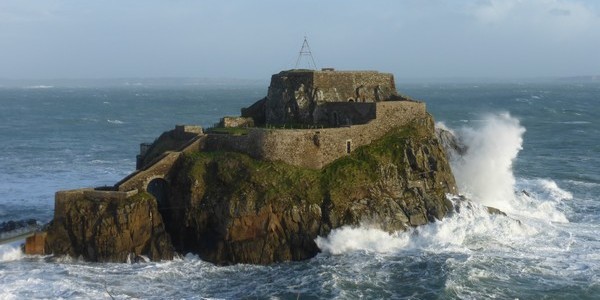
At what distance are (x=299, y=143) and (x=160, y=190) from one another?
24.5 feet

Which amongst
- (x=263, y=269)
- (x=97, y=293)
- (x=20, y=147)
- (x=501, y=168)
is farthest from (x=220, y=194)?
(x=20, y=147)

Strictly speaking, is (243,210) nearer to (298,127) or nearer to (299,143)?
(299,143)

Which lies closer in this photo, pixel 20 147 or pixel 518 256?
pixel 518 256

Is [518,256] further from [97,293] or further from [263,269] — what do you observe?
[97,293]

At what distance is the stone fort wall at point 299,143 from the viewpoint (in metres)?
36.9

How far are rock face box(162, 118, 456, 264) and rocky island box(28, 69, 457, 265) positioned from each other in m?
0.05

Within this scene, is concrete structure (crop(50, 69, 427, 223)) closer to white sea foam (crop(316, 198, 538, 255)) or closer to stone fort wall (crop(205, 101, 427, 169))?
stone fort wall (crop(205, 101, 427, 169))

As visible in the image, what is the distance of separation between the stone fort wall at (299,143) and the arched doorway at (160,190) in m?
2.80

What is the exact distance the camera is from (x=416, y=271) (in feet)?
104

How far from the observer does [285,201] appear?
34625 mm

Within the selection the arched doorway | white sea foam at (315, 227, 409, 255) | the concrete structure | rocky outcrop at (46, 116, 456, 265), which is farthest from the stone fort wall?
white sea foam at (315, 227, 409, 255)

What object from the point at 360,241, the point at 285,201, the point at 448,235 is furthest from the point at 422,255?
the point at 285,201

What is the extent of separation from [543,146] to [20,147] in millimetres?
49765

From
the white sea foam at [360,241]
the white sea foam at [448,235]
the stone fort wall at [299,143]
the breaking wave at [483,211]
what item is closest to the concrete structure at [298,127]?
the stone fort wall at [299,143]
